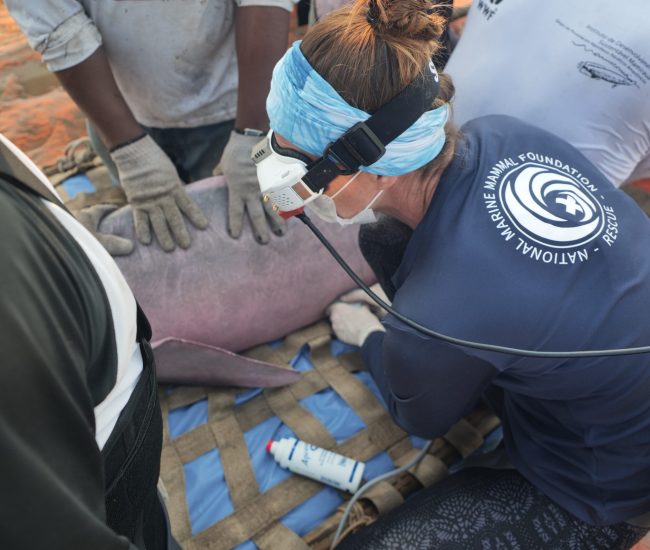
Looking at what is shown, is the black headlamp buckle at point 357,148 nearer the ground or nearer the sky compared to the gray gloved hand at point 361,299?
nearer the sky

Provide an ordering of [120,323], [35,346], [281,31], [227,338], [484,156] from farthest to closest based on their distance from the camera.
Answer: [227,338] < [281,31] < [484,156] < [120,323] < [35,346]

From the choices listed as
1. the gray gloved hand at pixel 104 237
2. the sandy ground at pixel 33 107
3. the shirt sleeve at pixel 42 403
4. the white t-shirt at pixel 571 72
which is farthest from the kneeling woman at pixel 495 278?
the sandy ground at pixel 33 107

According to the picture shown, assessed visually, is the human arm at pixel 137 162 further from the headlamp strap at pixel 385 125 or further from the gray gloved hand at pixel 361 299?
the headlamp strap at pixel 385 125

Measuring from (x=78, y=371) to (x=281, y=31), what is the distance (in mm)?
1254

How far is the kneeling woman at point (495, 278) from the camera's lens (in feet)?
2.78

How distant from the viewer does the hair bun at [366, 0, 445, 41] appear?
2.59ft

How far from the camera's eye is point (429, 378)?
0.98 metres

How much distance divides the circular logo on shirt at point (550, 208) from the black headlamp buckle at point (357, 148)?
0.24 m

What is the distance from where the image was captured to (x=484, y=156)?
0.98m

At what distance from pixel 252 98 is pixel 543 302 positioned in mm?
1032

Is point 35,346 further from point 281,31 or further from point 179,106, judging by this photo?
point 179,106

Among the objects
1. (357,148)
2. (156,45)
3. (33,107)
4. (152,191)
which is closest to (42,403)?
(357,148)

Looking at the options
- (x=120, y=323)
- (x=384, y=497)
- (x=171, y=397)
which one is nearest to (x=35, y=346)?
(x=120, y=323)

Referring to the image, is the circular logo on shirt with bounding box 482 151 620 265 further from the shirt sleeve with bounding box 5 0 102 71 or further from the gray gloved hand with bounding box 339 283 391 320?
the shirt sleeve with bounding box 5 0 102 71
